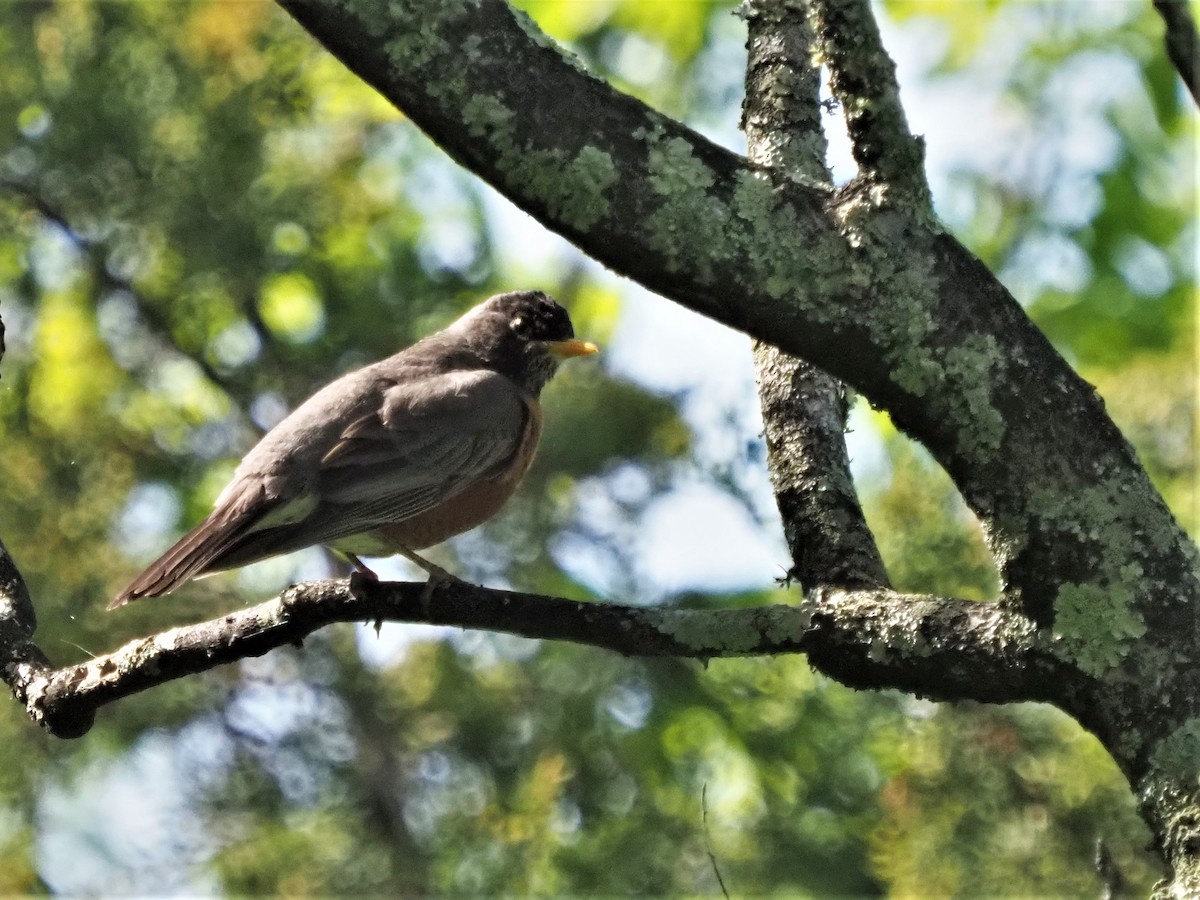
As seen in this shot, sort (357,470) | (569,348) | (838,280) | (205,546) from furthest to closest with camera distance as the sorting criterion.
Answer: (569,348), (357,470), (205,546), (838,280)

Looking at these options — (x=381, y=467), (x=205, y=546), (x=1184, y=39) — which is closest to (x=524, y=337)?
(x=381, y=467)

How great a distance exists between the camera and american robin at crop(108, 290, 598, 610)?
137 inches

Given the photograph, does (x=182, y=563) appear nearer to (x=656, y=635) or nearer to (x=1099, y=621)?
(x=656, y=635)

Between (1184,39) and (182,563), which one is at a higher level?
(1184,39)

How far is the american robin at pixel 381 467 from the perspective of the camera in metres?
3.49

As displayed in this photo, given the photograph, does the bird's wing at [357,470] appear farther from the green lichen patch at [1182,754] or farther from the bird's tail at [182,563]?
the green lichen patch at [1182,754]

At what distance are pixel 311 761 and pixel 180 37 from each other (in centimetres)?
304

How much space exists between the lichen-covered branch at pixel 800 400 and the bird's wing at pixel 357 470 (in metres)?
1.25

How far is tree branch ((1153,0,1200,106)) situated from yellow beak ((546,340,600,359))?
10.7 ft

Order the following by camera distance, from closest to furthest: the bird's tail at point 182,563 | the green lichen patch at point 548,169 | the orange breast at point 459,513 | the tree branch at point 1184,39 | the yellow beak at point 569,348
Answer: the tree branch at point 1184,39
the green lichen patch at point 548,169
the bird's tail at point 182,563
the orange breast at point 459,513
the yellow beak at point 569,348

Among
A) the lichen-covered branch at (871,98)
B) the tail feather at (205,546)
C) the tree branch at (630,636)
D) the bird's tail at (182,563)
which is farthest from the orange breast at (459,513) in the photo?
the lichen-covered branch at (871,98)

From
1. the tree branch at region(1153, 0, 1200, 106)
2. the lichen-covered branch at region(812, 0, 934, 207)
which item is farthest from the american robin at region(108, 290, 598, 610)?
the tree branch at region(1153, 0, 1200, 106)

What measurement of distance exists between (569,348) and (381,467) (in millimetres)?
1167

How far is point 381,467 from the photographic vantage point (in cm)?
390
